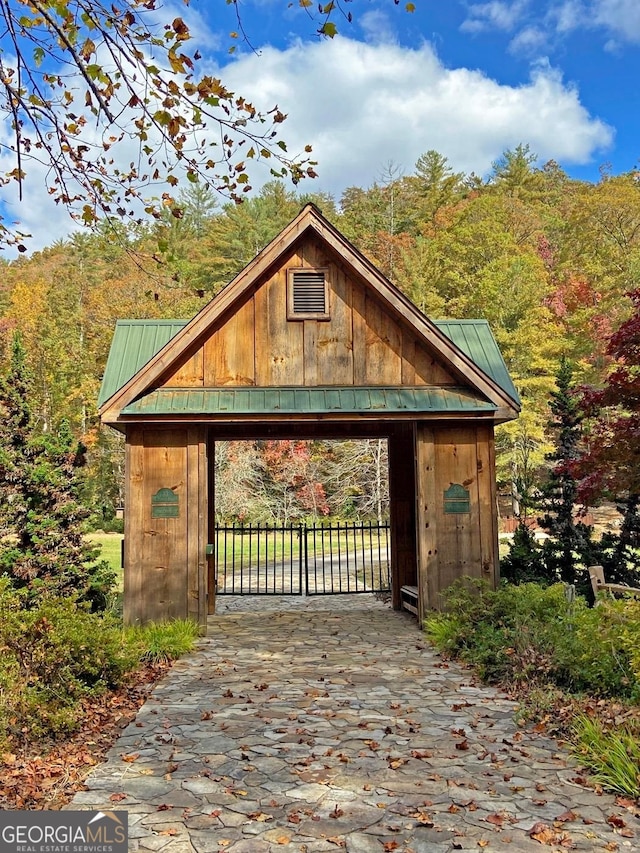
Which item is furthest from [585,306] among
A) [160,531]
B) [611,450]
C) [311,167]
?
[311,167]

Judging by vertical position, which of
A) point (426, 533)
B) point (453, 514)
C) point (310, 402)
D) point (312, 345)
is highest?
point (312, 345)

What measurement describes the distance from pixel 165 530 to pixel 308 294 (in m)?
3.95

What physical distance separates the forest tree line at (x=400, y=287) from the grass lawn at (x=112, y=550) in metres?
1.74

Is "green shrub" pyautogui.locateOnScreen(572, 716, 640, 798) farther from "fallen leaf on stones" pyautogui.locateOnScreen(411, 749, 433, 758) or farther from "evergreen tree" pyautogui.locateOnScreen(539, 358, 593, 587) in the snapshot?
"evergreen tree" pyautogui.locateOnScreen(539, 358, 593, 587)

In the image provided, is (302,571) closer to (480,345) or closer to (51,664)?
(480,345)

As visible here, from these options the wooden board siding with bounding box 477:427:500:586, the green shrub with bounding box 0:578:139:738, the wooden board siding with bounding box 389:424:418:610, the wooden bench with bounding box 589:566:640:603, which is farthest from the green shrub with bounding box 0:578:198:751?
the wooden board siding with bounding box 389:424:418:610

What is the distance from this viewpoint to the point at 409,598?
38.8 feet

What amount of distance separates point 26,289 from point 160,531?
31.1 m

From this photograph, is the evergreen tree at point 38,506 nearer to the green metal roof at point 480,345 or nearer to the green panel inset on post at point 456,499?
the green panel inset on post at point 456,499

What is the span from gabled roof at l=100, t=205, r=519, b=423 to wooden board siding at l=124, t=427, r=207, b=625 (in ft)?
2.23

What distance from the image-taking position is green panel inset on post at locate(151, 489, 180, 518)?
9.50 m

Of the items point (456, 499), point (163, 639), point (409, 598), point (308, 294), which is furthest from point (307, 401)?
point (409, 598)

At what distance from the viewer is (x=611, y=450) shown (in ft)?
28.9

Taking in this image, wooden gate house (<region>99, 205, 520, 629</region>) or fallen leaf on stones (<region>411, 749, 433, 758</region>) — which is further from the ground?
wooden gate house (<region>99, 205, 520, 629</region>)
